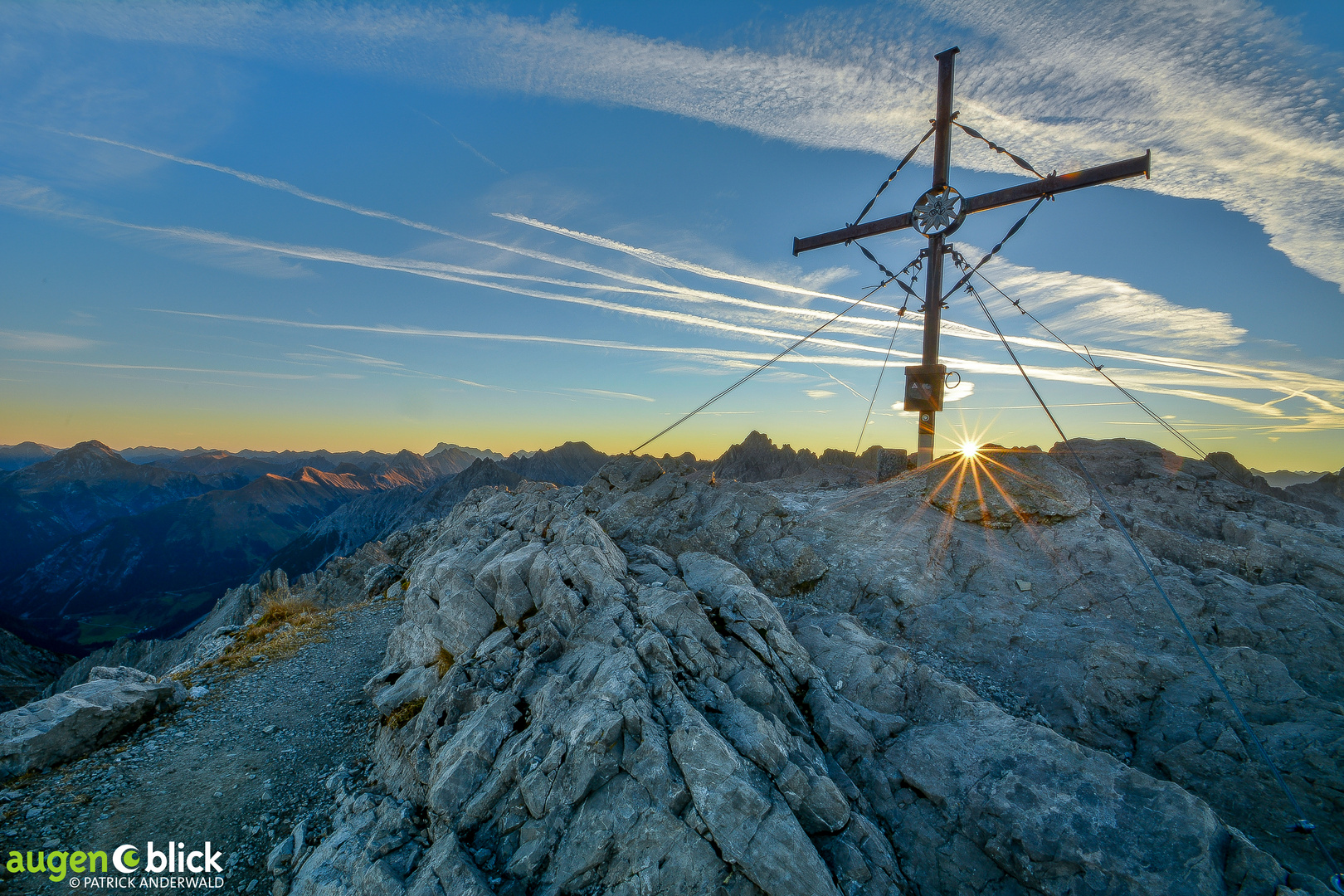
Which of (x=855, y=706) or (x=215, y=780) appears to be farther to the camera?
(x=215, y=780)

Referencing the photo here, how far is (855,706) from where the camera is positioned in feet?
35.8

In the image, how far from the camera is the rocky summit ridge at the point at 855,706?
25.0 ft

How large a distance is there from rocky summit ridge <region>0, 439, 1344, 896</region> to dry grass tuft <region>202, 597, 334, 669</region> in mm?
5318

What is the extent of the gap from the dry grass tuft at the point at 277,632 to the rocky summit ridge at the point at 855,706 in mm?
5318

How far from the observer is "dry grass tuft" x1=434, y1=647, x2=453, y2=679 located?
42.4 feet

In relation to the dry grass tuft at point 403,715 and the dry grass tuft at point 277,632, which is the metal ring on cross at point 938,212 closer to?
the dry grass tuft at point 403,715

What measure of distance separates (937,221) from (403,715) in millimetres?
22657

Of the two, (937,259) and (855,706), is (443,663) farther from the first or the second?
(937,259)

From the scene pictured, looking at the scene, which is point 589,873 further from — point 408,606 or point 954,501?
point 954,501

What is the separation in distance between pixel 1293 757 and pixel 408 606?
71.5ft

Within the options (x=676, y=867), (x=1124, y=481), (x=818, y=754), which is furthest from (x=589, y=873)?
(x=1124, y=481)

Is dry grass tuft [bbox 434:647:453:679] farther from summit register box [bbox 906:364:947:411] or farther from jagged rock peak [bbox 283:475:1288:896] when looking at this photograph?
summit register box [bbox 906:364:947:411]

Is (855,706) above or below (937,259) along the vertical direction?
below

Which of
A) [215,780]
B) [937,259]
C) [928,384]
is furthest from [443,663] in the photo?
[937,259]
